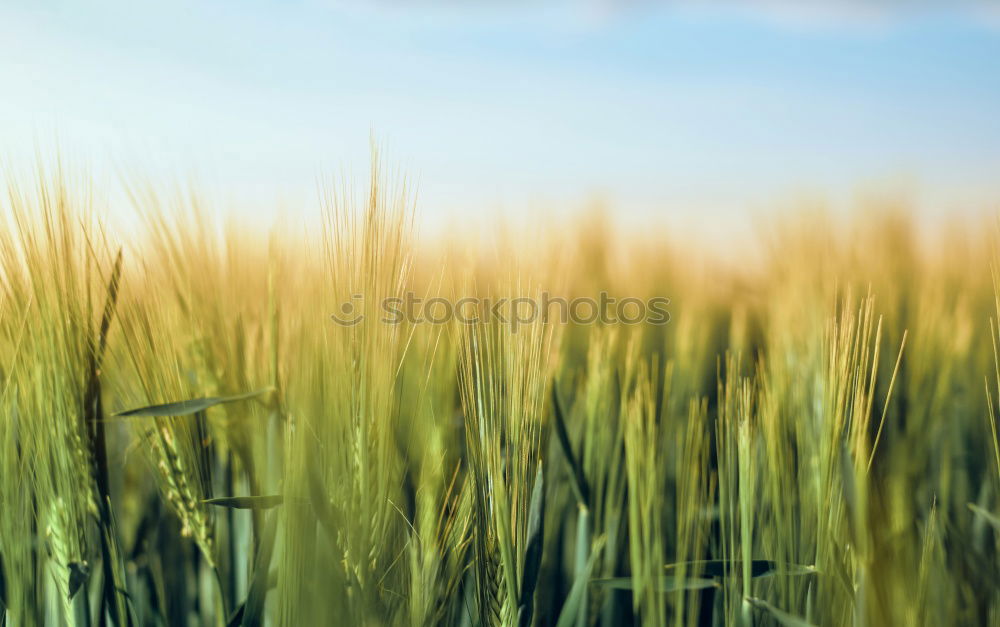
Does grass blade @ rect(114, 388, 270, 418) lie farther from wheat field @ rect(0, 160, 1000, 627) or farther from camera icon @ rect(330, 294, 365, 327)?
camera icon @ rect(330, 294, 365, 327)

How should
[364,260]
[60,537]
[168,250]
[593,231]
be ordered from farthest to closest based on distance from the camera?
[593,231], [168,250], [60,537], [364,260]

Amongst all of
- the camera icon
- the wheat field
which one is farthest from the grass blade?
the camera icon

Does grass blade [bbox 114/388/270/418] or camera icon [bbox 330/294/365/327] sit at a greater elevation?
camera icon [bbox 330/294/365/327]

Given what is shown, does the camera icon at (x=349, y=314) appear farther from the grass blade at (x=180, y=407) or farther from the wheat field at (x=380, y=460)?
the grass blade at (x=180, y=407)

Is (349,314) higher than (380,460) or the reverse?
higher

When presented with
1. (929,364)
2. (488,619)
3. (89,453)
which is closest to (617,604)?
(488,619)

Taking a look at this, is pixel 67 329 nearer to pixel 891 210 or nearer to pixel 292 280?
pixel 292 280

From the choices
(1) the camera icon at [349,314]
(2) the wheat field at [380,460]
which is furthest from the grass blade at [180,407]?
(1) the camera icon at [349,314]

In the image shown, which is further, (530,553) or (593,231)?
(593,231)

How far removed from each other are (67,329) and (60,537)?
8.2 inches

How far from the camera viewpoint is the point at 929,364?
117cm

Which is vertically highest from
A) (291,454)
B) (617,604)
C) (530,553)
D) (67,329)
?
(67,329)

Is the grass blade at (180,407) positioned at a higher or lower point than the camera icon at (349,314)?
lower

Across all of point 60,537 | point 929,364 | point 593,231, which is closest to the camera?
point 60,537
